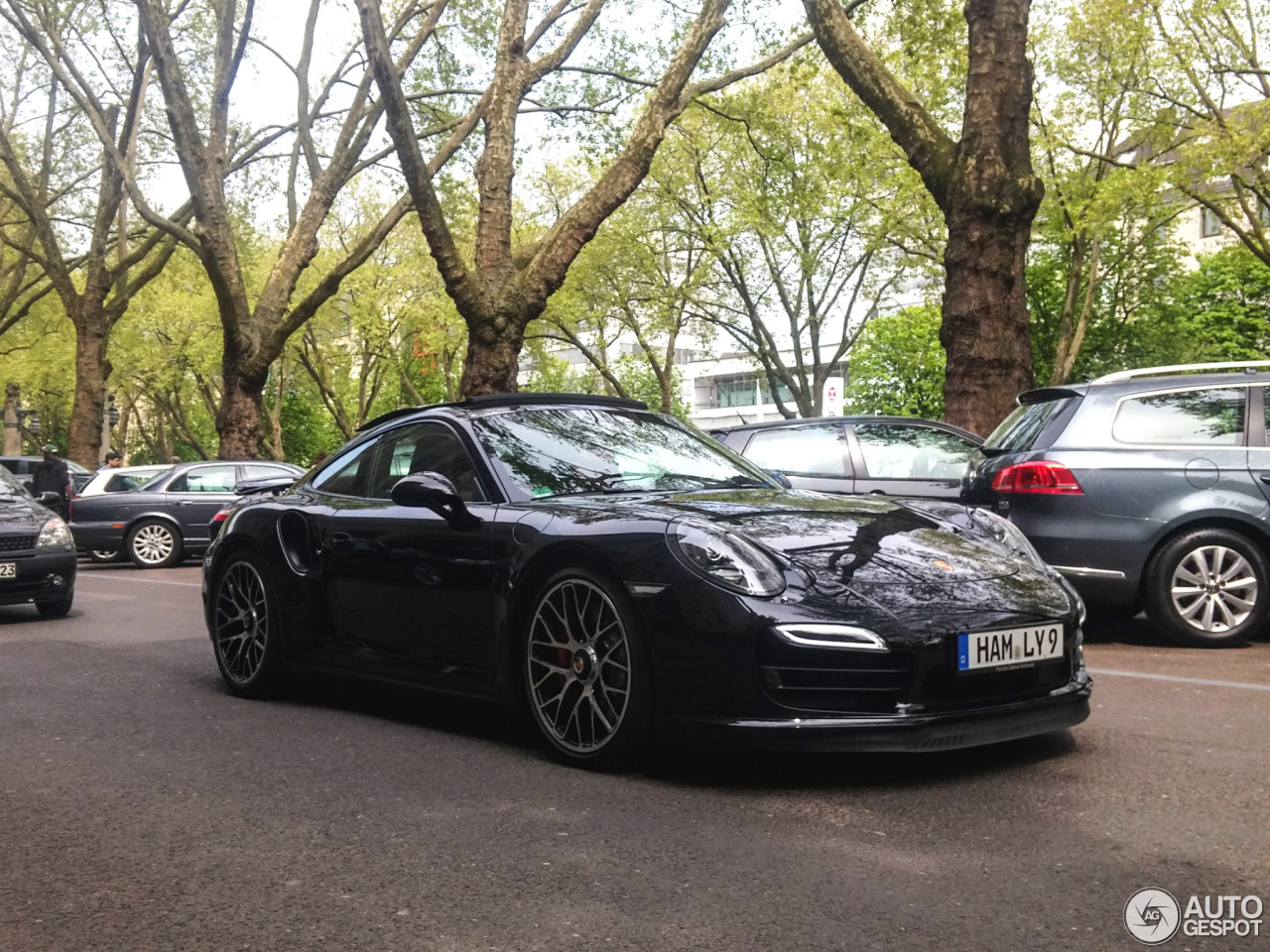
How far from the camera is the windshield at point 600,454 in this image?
562cm

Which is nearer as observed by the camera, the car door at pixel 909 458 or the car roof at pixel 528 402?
the car roof at pixel 528 402

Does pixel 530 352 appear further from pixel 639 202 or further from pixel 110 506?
pixel 110 506

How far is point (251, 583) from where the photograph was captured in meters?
6.96

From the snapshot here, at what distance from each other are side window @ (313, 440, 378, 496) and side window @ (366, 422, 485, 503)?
80mm

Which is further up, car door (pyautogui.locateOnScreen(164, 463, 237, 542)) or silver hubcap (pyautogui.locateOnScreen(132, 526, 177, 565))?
car door (pyautogui.locateOnScreen(164, 463, 237, 542))

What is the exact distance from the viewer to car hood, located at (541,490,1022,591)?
4672mm

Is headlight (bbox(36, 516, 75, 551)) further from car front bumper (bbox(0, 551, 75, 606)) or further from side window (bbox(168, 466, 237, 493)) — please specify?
side window (bbox(168, 466, 237, 493))

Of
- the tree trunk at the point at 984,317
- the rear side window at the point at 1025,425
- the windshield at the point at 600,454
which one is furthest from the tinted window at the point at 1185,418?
the tree trunk at the point at 984,317

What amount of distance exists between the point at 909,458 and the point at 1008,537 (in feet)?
18.1

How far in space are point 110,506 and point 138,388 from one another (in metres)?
41.5

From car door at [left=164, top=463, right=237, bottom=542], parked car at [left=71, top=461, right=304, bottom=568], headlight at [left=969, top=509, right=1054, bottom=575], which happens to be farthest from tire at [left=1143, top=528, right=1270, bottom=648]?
car door at [left=164, top=463, right=237, bottom=542]

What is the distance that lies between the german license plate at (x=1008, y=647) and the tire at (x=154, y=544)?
17.8 m

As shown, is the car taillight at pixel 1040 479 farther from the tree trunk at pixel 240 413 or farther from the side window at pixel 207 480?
the tree trunk at pixel 240 413

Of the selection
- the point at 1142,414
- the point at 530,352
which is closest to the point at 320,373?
the point at 530,352
